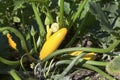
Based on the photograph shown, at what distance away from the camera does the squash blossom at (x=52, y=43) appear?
231 cm

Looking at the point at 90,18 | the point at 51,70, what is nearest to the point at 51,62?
the point at 51,70

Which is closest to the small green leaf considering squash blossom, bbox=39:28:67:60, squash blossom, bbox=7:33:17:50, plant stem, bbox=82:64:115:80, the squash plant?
the squash plant

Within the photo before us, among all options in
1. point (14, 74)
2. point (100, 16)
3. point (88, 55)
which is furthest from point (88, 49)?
point (14, 74)

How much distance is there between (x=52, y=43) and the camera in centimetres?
232

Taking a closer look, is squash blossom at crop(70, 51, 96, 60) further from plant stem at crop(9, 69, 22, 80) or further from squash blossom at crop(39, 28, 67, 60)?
plant stem at crop(9, 69, 22, 80)

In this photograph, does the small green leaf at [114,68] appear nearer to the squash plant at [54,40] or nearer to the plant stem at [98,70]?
the squash plant at [54,40]

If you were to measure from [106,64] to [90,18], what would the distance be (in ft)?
1.17

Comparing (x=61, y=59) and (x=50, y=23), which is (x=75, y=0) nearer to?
(x=50, y=23)

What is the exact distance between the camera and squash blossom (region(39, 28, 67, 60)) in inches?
91.0

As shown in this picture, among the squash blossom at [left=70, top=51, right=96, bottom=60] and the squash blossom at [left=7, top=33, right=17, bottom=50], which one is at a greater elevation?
the squash blossom at [left=7, top=33, right=17, bottom=50]

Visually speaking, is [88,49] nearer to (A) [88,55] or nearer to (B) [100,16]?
(A) [88,55]

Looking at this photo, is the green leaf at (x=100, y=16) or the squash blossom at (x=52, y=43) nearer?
the green leaf at (x=100, y=16)

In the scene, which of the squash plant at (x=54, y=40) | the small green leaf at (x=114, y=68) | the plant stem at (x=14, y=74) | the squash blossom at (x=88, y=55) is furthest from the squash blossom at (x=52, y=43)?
the small green leaf at (x=114, y=68)

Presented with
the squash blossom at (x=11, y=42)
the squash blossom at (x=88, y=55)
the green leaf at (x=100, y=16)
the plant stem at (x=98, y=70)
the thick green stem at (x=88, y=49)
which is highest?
the green leaf at (x=100, y=16)
